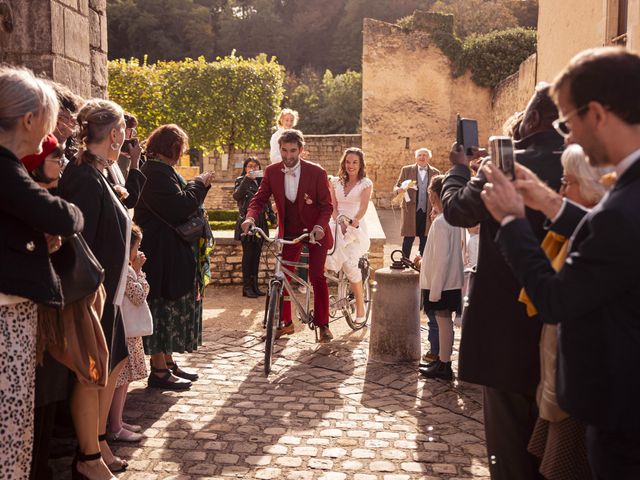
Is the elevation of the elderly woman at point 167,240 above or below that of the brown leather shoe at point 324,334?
above

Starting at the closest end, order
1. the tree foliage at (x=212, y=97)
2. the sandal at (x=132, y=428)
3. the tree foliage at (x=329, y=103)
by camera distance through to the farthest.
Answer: the sandal at (x=132, y=428)
the tree foliage at (x=212, y=97)
the tree foliage at (x=329, y=103)

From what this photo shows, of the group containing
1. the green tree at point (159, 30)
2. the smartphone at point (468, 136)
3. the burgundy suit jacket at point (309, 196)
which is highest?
the green tree at point (159, 30)

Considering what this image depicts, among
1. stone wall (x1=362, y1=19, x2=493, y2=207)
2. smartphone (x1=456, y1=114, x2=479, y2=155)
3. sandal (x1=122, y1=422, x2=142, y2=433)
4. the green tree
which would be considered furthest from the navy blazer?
the green tree

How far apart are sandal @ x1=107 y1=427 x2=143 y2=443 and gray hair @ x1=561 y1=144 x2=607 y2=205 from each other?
9.44 feet

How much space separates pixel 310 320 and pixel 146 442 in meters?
2.44

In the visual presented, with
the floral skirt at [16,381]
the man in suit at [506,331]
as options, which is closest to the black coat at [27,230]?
the floral skirt at [16,381]

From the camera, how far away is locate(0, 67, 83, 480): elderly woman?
243 cm

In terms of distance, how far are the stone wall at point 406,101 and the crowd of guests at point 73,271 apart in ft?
65.4

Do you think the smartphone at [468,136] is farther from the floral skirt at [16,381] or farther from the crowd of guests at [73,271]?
the floral skirt at [16,381]

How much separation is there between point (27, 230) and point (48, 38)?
3438 millimetres

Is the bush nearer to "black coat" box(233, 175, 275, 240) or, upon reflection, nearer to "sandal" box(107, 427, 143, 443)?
"black coat" box(233, 175, 275, 240)

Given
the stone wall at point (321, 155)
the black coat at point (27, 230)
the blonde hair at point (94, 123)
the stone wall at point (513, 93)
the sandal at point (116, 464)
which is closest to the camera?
the black coat at point (27, 230)

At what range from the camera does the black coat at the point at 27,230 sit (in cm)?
239

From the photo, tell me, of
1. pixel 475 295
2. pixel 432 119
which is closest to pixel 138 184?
pixel 475 295
